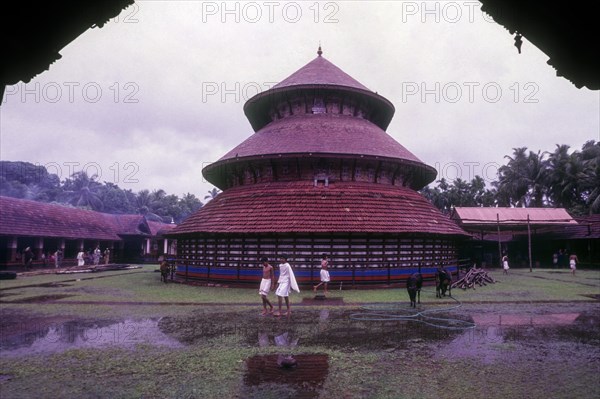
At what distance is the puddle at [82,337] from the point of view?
7461 millimetres

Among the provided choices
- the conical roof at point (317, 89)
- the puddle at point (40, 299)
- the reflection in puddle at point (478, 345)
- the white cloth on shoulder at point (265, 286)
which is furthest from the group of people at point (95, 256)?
the reflection in puddle at point (478, 345)

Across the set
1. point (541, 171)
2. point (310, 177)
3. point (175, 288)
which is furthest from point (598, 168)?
point (175, 288)

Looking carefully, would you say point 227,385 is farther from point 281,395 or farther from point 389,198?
point 389,198

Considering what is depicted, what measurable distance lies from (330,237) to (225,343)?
9675 millimetres

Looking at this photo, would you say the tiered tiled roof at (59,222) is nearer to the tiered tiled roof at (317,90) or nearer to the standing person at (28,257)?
the standing person at (28,257)

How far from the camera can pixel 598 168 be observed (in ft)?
137

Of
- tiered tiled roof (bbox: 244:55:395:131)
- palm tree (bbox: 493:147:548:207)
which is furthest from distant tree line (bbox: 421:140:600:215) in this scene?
tiered tiled roof (bbox: 244:55:395:131)

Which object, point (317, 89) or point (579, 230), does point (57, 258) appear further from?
point (579, 230)

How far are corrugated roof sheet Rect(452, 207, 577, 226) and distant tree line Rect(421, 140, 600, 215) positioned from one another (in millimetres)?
10901

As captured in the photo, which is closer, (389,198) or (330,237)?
(330,237)

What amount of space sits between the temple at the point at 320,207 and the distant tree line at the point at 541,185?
107 ft

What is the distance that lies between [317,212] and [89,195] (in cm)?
8096

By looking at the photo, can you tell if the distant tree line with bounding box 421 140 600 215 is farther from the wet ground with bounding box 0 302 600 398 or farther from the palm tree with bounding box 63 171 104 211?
the palm tree with bounding box 63 171 104 211

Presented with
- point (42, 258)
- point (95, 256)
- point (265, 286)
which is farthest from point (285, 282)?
point (95, 256)
